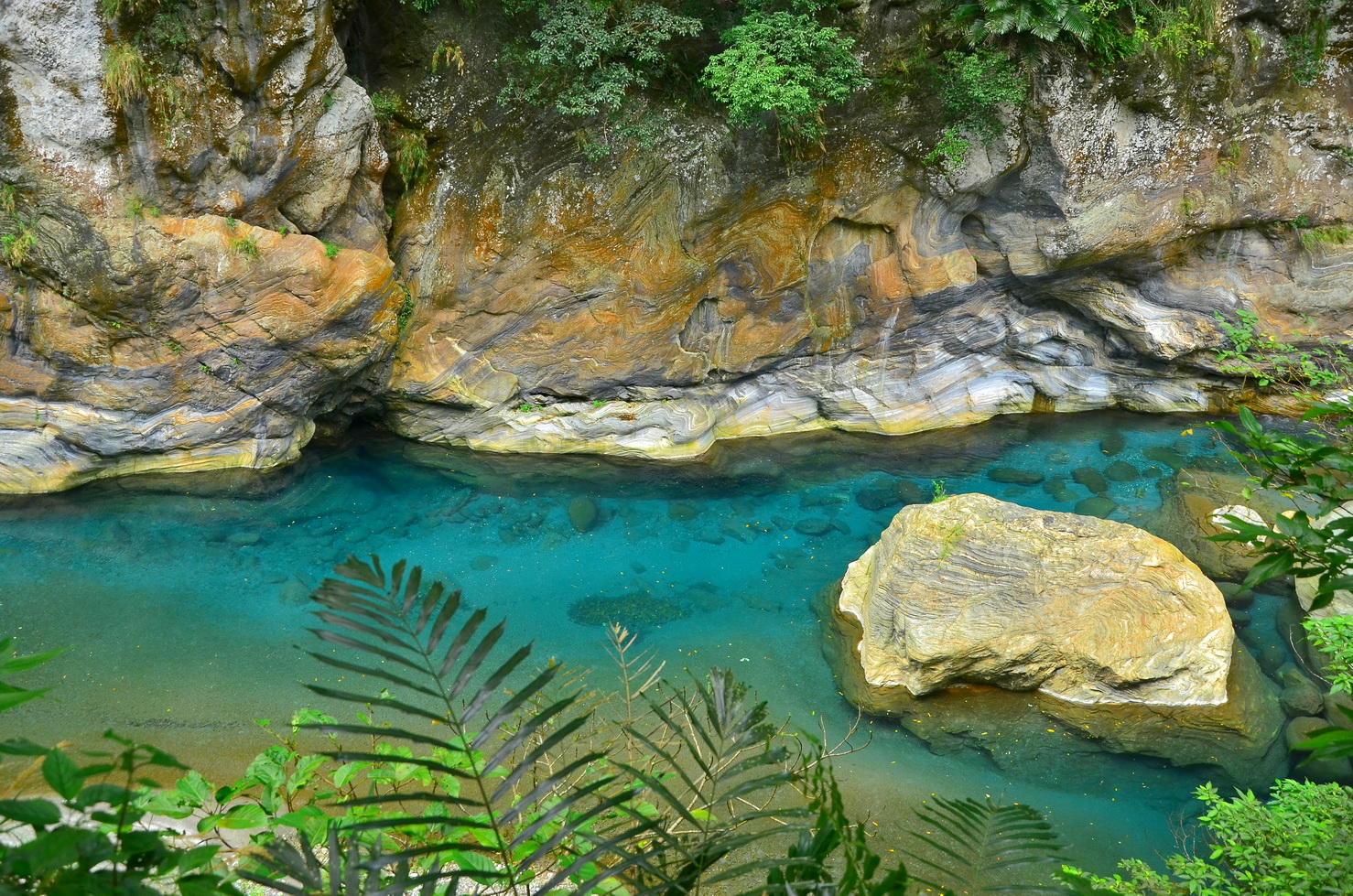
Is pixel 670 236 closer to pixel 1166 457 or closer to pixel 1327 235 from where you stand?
pixel 1166 457

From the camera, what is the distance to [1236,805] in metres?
4.52

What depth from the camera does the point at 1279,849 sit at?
4.26 meters

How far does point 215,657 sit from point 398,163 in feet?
21.4

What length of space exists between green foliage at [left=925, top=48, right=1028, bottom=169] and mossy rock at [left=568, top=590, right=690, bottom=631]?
7052mm

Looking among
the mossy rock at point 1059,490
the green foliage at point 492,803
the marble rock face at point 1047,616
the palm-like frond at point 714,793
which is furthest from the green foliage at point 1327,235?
the green foliage at point 492,803

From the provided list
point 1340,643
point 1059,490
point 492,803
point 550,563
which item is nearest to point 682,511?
point 550,563

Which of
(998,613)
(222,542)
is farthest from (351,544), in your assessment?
(998,613)

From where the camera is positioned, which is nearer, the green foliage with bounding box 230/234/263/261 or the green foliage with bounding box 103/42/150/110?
the green foliage with bounding box 103/42/150/110

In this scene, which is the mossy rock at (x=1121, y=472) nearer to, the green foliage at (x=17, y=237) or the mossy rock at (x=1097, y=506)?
the mossy rock at (x=1097, y=506)

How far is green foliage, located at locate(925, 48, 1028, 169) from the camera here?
35.7ft

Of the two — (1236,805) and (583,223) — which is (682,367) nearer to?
(583,223)

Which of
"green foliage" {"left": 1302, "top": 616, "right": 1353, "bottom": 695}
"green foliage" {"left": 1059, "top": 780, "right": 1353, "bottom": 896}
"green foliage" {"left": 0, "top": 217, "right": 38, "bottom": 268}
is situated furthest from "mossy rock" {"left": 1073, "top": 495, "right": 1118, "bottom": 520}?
"green foliage" {"left": 0, "top": 217, "right": 38, "bottom": 268}

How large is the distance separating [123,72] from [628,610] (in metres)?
7.74

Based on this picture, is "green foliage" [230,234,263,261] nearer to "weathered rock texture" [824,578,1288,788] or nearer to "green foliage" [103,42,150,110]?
"green foliage" [103,42,150,110]
